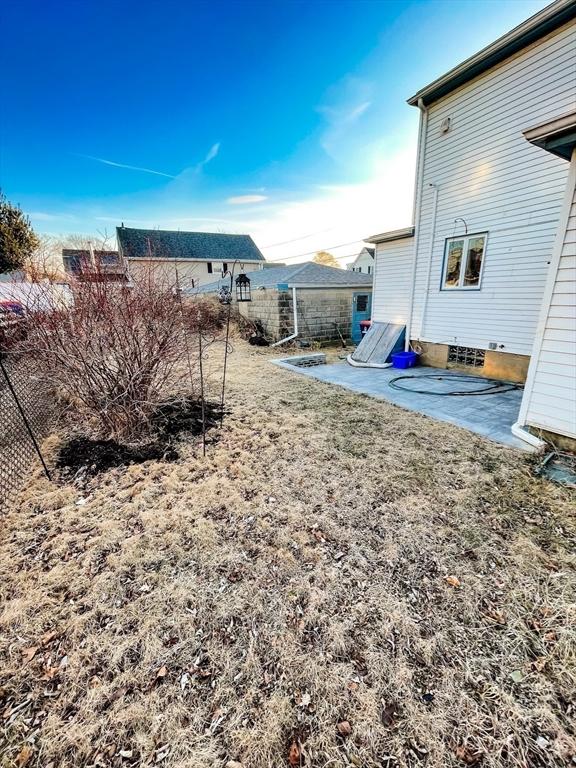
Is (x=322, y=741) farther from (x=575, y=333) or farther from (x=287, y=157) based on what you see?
(x=287, y=157)

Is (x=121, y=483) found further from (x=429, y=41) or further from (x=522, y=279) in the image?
(x=429, y=41)

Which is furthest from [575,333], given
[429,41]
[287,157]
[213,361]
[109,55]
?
[287,157]

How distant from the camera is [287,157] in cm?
1628

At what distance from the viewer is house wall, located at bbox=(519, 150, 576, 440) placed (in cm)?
298

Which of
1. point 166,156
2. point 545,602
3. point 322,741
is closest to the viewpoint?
point 322,741

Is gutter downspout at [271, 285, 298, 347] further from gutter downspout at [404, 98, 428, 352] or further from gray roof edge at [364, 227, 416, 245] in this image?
gutter downspout at [404, 98, 428, 352]

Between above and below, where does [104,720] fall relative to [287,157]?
below

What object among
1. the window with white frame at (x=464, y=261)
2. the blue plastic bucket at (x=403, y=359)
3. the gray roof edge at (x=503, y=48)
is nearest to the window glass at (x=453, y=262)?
the window with white frame at (x=464, y=261)

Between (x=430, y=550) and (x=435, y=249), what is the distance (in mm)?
6639

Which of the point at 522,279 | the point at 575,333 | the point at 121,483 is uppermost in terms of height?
the point at 522,279

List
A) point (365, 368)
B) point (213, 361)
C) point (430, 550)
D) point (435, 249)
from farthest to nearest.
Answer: point (213, 361) → point (365, 368) → point (435, 249) → point (430, 550)

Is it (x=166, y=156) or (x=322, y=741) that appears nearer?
(x=322, y=741)

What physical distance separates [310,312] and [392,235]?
3.93 m

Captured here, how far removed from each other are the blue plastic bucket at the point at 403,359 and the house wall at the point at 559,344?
393cm
